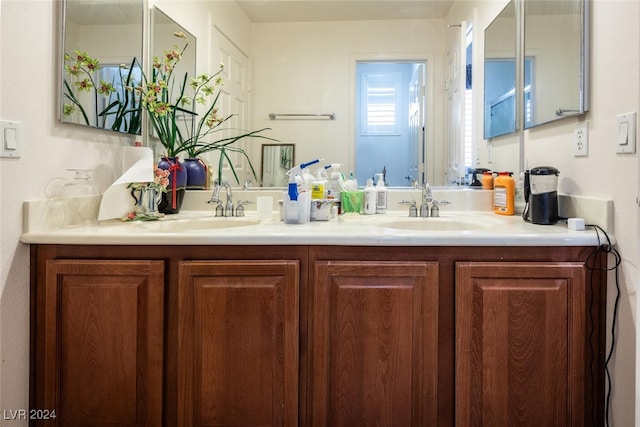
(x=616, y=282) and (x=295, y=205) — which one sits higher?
(x=295, y=205)

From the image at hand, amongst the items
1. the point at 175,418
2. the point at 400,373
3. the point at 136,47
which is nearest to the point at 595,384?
the point at 400,373

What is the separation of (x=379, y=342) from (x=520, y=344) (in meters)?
0.41

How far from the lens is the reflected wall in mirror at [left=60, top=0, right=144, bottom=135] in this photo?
4.45 feet

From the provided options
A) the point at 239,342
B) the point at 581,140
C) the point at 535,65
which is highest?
the point at 535,65

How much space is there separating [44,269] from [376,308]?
1.00 m

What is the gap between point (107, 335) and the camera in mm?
1161

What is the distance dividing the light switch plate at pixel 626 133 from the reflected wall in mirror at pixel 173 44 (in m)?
1.65

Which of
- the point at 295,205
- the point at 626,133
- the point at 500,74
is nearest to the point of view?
the point at 626,133

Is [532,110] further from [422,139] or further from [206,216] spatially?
[206,216]

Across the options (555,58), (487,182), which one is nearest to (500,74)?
(555,58)

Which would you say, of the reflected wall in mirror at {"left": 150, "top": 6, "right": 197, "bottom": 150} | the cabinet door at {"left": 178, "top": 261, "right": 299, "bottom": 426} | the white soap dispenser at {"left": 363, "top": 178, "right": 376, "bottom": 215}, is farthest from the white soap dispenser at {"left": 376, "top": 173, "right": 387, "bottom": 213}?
the reflected wall in mirror at {"left": 150, "top": 6, "right": 197, "bottom": 150}

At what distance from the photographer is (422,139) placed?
1.83 meters

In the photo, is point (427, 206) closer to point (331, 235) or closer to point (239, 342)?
point (331, 235)

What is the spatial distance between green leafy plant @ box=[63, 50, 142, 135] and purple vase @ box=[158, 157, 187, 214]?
0.70 ft
